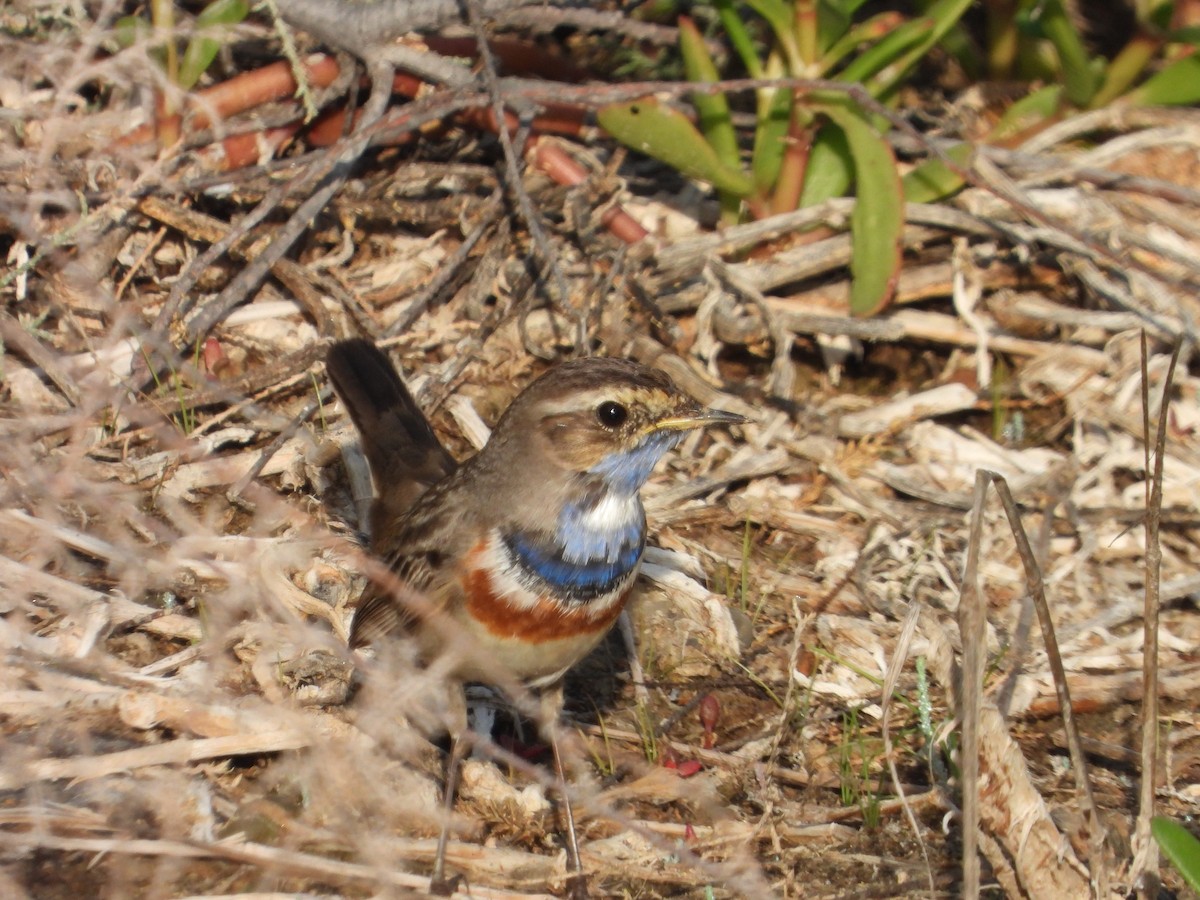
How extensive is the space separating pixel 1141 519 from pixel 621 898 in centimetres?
286

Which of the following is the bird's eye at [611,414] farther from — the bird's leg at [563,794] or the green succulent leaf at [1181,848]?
the green succulent leaf at [1181,848]

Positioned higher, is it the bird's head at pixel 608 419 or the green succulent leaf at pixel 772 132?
the green succulent leaf at pixel 772 132

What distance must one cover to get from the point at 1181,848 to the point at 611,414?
78.5 inches

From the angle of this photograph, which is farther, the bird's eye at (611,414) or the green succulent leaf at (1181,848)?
the bird's eye at (611,414)

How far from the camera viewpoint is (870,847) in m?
4.57

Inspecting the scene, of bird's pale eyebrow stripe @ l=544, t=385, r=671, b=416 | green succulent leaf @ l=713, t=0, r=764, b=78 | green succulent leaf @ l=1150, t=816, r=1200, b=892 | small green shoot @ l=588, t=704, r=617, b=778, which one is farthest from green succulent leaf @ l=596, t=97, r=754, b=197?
green succulent leaf @ l=1150, t=816, r=1200, b=892

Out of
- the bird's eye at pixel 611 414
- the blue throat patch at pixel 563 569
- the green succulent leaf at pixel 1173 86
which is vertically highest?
the green succulent leaf at pixel 1173 86

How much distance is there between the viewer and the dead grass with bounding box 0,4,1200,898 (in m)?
4.41

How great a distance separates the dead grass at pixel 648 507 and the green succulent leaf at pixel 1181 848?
377 millimetres

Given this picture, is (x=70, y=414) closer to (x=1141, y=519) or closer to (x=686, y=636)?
(x=686, y=636)

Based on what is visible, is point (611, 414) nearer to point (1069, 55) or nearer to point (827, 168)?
point (827, 168)

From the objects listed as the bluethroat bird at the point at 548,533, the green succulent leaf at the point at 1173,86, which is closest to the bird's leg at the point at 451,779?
the bluethroat bird at the point at 548,533

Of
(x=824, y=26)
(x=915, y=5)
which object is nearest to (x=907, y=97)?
(x=915, y=5)

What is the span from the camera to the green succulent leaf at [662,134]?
20.1 feet
